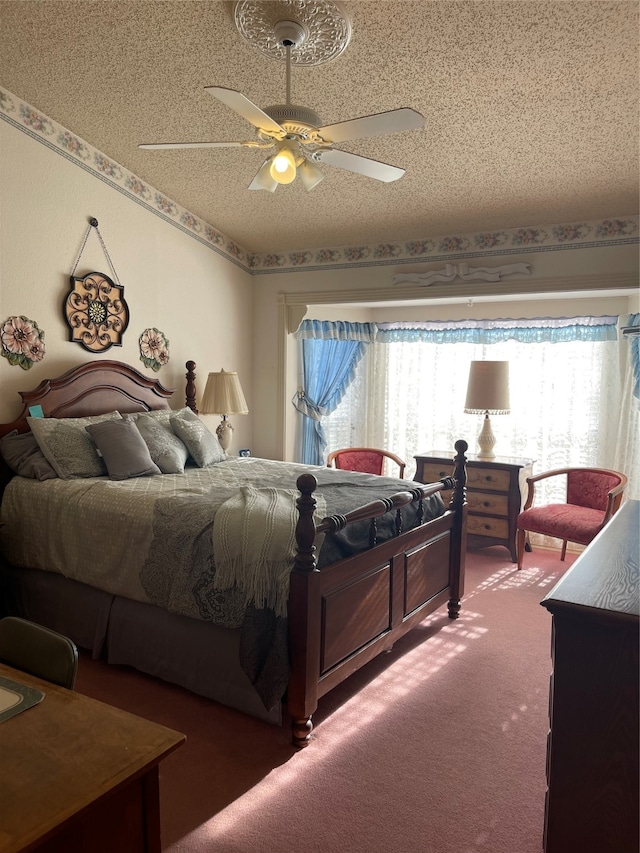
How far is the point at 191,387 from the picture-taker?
4691mm

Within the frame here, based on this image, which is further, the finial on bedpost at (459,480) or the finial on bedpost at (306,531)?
the finial on bedpost at (459,480)

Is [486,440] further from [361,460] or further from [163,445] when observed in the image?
[163,445]

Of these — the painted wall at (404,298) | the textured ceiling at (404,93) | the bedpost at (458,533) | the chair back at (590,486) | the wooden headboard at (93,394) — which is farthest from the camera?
the chair back at (590,486)

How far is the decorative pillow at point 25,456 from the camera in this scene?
3.30 meters

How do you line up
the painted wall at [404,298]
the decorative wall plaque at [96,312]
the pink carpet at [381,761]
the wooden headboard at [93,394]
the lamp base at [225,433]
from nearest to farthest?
the pink carpet at [381,761] < the wooden headboard at [93,394] < the decorative wall plaque at [96,312] < the painted wall at [404,298] < the lamp base at [225,433]

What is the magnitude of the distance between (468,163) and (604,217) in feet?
3.38

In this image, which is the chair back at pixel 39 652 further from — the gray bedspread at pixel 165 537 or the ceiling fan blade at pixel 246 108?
the ceiling fan blade at pixel 246 108

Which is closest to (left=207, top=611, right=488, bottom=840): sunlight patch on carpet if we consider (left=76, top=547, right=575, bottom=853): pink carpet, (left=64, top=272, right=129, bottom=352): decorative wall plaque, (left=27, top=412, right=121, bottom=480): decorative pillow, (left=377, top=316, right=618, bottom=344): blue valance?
(left=76, top=547, right=575, bottom=853): pink carpet

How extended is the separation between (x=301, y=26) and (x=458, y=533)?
258cm

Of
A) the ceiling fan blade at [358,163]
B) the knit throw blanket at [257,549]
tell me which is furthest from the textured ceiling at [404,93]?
the knit throw blanket at [257,549]

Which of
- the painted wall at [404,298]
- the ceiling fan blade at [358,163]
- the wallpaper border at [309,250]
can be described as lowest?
the painted wall at [404,298]

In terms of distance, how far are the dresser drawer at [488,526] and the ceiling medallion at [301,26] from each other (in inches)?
130

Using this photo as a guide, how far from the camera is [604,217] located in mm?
3904

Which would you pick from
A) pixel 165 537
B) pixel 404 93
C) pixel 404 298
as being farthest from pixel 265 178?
pixel 404 298
